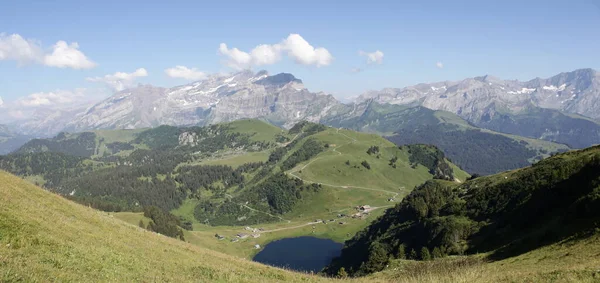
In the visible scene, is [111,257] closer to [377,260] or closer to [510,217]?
[510,217]

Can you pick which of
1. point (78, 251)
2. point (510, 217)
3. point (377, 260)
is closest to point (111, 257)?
point (78, 251)

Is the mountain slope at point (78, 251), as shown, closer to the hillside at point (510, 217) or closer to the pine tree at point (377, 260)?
the hillside at point (510, 217)

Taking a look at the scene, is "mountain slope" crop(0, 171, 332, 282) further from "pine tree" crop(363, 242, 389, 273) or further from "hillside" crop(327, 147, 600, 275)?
"pine tree" crop(363, 242, 389, 273)

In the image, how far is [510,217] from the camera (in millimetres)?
76750

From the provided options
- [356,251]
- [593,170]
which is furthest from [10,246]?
[356,251]

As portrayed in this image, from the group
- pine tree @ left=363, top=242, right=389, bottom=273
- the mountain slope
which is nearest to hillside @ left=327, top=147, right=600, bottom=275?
pine tree @ left=363, top=242, right=389, bottom=273

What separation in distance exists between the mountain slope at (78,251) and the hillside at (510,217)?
33.0 metres

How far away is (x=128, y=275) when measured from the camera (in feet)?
75.9

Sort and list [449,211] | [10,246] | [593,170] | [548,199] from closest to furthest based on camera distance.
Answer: [10,246]
[593,170]
[548,199]
[449,211]

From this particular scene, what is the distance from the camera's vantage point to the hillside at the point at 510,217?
1816 inches

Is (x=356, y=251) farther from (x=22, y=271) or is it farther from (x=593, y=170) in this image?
(x=22, y=271)

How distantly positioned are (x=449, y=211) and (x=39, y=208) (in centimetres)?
10613

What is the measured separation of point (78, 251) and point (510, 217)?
255 ft

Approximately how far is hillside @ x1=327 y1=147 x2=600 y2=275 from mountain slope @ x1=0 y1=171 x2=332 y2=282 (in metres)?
33.0
